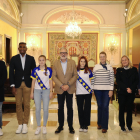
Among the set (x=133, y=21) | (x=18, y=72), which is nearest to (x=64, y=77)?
(x=18, y=72)

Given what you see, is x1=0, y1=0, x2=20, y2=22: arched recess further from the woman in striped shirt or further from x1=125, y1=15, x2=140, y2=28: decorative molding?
x1=125, y1=15, x2=140, y2=28: decorative molding

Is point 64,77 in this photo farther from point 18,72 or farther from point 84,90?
point 18,72

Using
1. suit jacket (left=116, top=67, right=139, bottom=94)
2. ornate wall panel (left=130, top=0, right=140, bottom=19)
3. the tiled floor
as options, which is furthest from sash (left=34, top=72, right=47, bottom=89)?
ornate wall panel (left=130, top=0, right=140, bottom=19)

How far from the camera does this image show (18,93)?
2.96 metres

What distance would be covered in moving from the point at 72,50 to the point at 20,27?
353 centimetres

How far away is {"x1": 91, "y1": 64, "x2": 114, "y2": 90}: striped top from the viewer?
2.91m

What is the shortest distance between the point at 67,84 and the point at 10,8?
7.38 metres

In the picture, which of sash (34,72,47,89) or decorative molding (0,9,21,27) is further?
decorative molding (0,9,21,27)

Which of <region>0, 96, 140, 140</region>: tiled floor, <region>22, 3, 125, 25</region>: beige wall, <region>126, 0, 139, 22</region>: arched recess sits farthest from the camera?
<region>22, 3, 125, 25</region>: beige wall

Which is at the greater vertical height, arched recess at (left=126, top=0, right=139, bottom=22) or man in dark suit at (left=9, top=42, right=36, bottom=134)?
arched recess at (left=126, top=0, right=139, bottom=22)

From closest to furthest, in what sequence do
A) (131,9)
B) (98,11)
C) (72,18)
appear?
(131,9) < (98,11) < (72,18)

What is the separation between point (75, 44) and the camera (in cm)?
1063

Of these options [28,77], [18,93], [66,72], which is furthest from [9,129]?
[66,72]

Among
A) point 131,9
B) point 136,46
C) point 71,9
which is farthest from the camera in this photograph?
point 71,9
